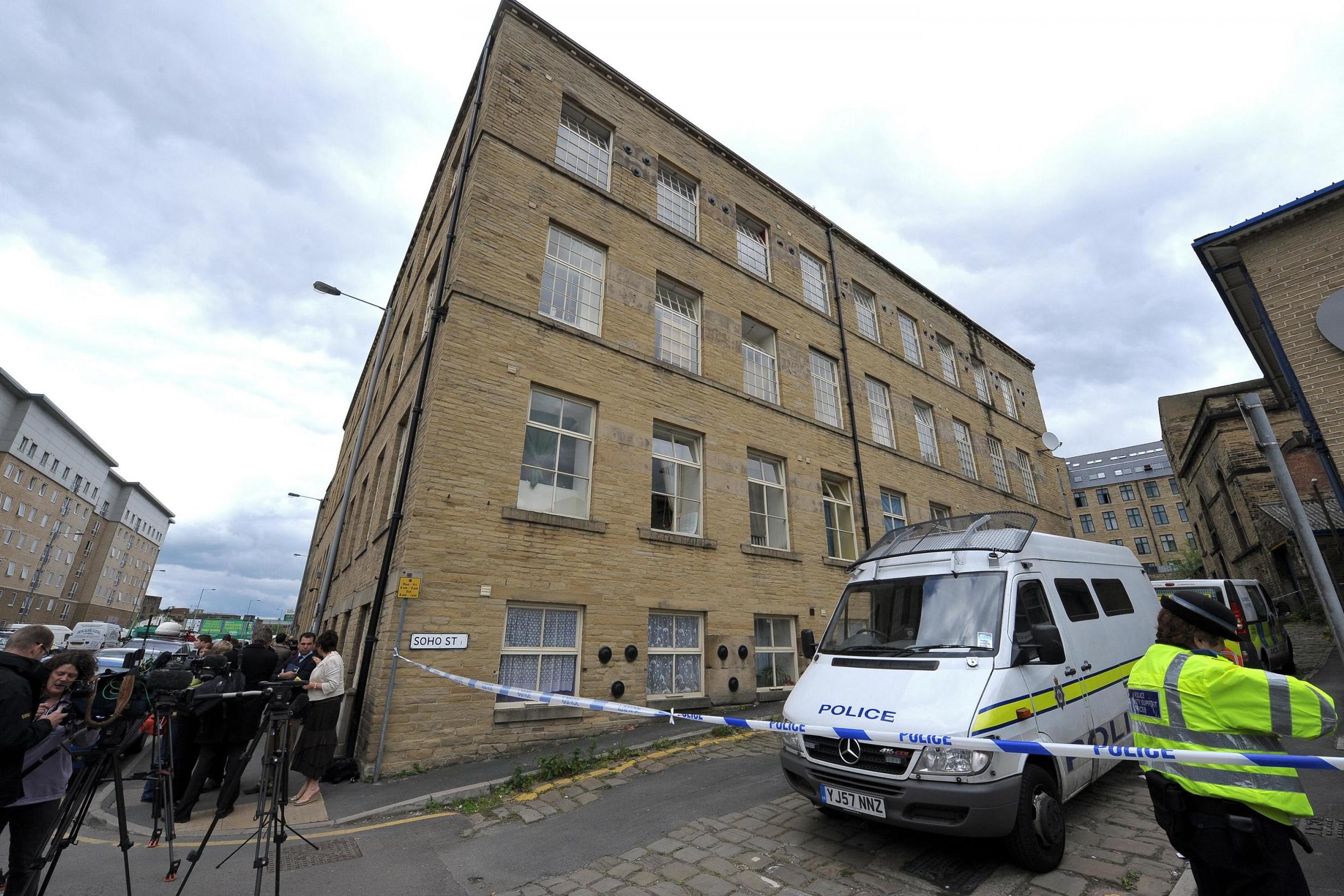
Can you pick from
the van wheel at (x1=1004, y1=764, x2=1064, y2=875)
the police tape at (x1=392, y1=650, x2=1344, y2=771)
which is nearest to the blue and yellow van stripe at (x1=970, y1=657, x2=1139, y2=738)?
the police tape at (x1=392, y1=650, x2=1344, y2=771)

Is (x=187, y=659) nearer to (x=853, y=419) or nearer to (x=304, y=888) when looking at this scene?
(x=304, y=888)

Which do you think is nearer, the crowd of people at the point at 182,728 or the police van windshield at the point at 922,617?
the crowd of people at the point at 182,728

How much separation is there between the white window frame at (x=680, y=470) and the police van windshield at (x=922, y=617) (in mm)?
4976

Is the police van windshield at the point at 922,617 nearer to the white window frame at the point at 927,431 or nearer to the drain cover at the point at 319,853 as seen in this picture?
the drain cover at the point at 319,853

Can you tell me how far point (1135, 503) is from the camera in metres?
59.4

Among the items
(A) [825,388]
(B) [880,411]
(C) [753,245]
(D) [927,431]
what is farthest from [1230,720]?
(D) [927,431]

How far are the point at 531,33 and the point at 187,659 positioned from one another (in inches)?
543

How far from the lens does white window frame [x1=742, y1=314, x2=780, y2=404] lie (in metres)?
13.5

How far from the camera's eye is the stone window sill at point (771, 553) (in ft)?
36.6

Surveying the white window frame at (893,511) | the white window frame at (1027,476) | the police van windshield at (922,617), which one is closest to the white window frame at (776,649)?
the white window frame at (893,511)

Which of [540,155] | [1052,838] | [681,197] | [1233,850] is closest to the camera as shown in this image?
[1233,850]

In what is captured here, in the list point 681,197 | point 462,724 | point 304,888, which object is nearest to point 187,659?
point 462,724

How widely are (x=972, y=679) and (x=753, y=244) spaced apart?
1356cm

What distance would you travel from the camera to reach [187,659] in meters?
9.59
